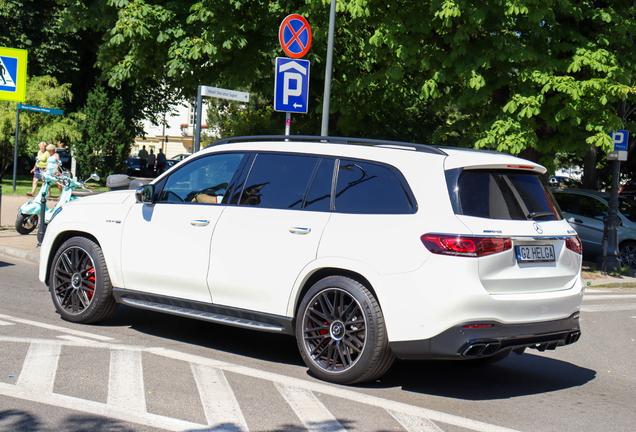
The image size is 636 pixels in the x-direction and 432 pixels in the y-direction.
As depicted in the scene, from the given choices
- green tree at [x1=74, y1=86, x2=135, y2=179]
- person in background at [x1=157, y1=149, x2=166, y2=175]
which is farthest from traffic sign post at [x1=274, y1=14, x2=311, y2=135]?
person in background at [x1=157, y1=149, x2=166, y2=175]

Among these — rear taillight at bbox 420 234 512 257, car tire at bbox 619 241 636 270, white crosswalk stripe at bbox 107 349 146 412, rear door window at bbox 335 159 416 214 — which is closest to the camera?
white crosswalk stripe at bbox 107 349 146 412

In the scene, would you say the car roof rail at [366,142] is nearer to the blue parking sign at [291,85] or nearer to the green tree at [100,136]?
the blue parking sign at [291,85]

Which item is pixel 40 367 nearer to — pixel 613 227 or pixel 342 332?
pixel 342 332

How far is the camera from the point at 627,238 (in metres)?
15.9

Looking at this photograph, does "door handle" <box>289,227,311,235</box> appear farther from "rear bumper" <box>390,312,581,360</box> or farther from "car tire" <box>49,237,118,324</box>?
"car tire" <box>49,237,118,324</box>

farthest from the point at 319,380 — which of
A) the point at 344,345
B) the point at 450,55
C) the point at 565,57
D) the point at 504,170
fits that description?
the point at 565,57

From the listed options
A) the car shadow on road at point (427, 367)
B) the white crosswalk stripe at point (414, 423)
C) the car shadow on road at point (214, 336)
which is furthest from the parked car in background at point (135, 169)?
the white crosswalk stripe at point (414, 423)

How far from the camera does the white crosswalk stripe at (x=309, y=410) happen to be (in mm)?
4234

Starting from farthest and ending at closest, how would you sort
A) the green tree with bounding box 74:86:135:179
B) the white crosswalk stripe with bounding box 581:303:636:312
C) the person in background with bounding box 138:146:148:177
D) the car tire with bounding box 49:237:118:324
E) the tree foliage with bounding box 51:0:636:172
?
the person in background with bounding box 138:146:148:177
the green tree with bounding box 74:86:135:179
the tree foliage with bounding box 51:0:636:172
the white crosswalk stripe with bounding box 581:303:636:312
the car tire with bounding box 49:237:118:324

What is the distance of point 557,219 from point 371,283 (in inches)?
63.0

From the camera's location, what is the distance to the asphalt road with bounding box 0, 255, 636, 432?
431cm

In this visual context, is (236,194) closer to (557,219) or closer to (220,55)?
(557,219)

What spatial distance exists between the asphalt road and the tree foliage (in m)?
6.91

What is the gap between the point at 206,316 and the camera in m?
5.91
